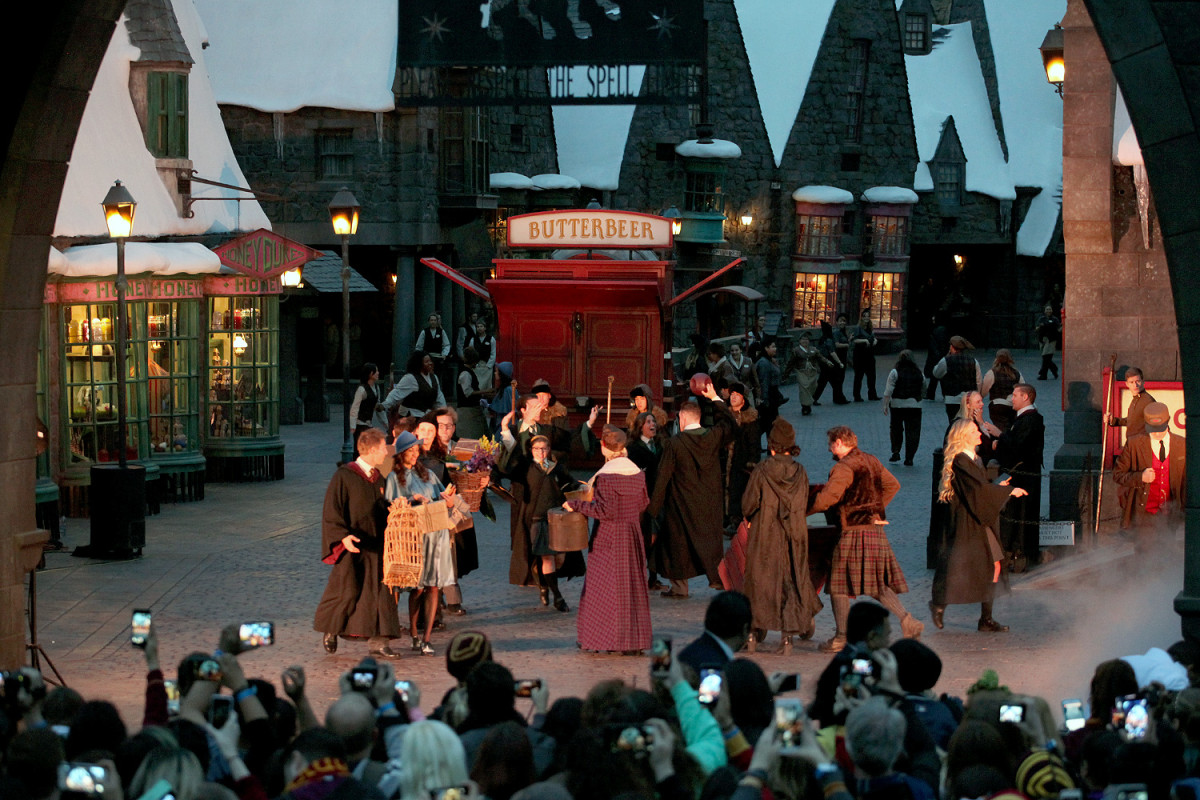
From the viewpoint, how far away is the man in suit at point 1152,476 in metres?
14.4

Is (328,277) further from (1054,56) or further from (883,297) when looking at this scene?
(1054,56)

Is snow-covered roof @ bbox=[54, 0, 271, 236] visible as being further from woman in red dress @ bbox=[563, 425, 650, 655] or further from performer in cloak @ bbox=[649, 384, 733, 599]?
woman in red dress @ bbox=[563, 425, 650, 655]

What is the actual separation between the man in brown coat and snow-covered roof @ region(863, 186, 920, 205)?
33.4 m

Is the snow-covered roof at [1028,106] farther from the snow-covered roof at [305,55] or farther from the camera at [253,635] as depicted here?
the camera at [253,635]

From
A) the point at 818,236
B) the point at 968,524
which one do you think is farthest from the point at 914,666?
the point at 818,236

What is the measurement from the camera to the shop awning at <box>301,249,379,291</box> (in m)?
31.4

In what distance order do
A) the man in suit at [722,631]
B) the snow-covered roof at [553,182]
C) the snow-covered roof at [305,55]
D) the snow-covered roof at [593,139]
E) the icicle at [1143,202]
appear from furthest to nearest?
the snow-covered roof at [593,139], the snow-covered roof at [553,182], the snow-covered roof at [305,55], the icicle at [1143,202], the man in suit at [722,631]

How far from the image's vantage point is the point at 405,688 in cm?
641

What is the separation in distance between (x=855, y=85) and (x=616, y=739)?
40694mm

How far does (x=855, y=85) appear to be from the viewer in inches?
1742

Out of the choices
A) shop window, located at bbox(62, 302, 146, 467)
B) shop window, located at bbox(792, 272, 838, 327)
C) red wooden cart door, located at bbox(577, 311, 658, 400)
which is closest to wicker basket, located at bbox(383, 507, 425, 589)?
shop window, located at bbox(62, 302, 146, 467)

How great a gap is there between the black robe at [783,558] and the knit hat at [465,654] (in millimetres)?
5251

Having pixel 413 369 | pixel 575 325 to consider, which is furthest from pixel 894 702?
pixel 575 325

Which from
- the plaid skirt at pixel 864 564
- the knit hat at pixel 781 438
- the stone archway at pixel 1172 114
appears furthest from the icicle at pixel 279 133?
the stone archway at pixel 1172 114
